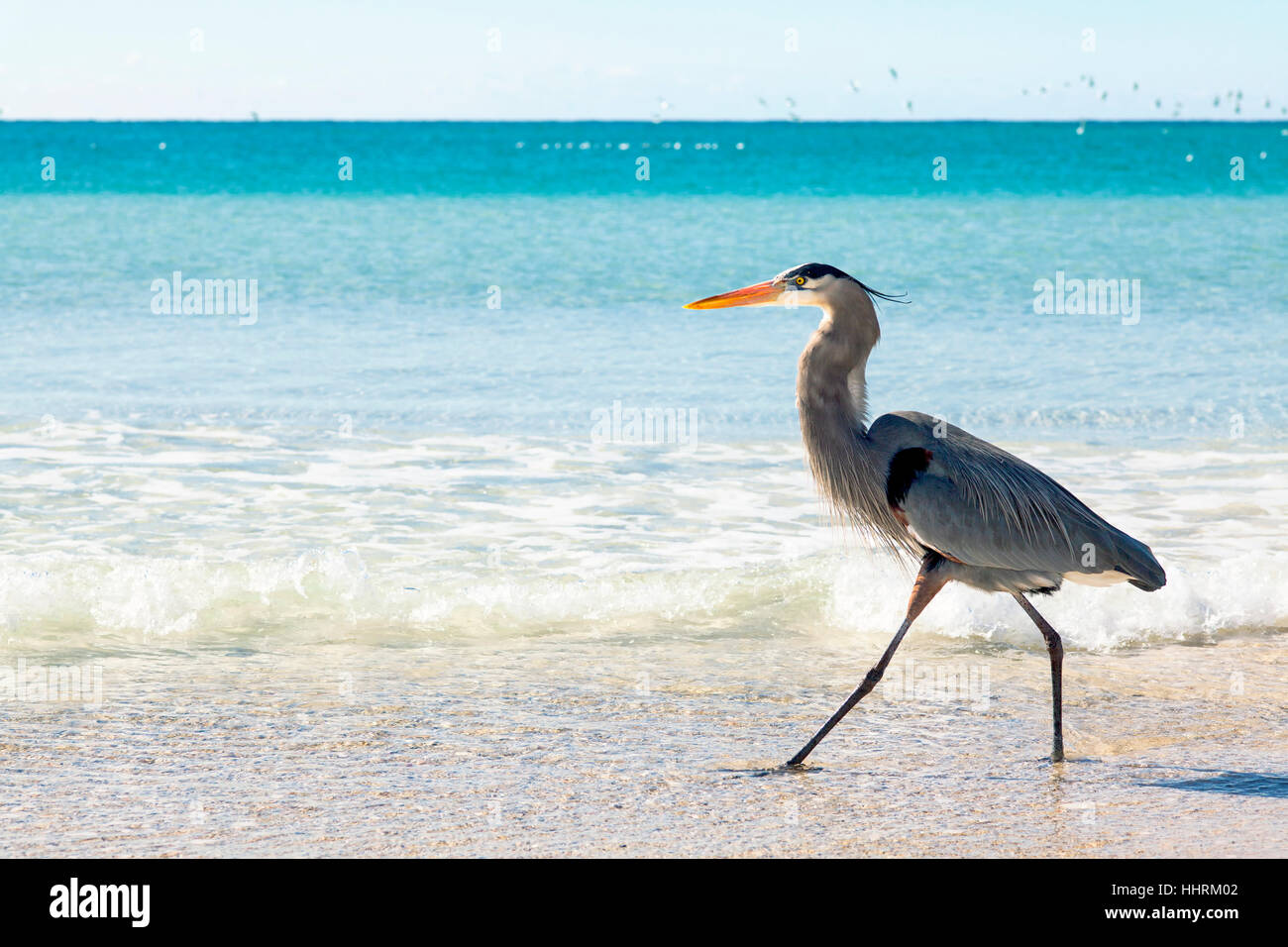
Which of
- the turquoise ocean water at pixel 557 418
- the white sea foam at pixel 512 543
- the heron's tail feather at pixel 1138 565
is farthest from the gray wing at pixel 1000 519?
the turquoise ocean water at pixel 557 418

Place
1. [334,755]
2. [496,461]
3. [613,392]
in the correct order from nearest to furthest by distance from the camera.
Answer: [334,755]
[496,461]
[613,392]

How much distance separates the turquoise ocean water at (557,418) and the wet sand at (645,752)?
490mm

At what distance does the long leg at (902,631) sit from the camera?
432cm

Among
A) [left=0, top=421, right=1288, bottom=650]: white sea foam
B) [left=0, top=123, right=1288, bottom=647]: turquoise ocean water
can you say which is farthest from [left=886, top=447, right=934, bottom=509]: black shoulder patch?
[left=0, top=123, right=1288, bottom=647]: turquoise ocean water

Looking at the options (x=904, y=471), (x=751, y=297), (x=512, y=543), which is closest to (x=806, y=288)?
(x=751, y=297)

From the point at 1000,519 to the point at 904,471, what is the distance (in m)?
0.33

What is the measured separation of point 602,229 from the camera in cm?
2916

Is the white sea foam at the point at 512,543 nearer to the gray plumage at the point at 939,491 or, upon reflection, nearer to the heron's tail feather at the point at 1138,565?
the gray plumage at the point at 939,491

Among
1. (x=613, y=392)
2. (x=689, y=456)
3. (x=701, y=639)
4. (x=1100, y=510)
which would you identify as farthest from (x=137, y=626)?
(x=613, y=392)

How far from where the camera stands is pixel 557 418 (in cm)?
1072

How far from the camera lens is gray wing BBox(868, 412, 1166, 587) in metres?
4.35
